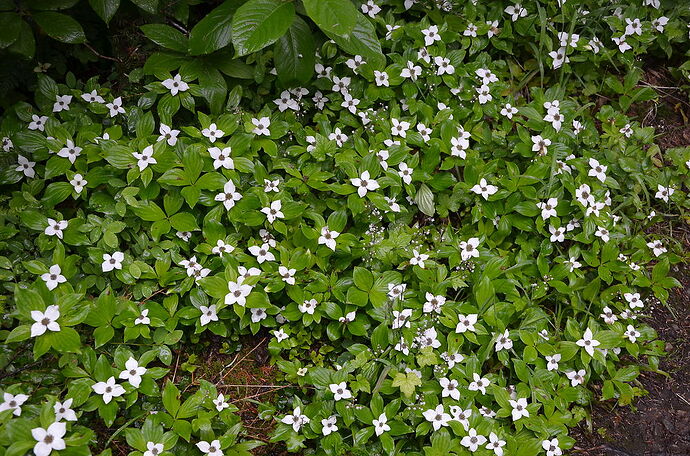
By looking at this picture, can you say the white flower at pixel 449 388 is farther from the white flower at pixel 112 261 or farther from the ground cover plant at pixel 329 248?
the white flower at pixel 112 261

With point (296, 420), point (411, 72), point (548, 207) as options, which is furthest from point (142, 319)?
point (548, 207)

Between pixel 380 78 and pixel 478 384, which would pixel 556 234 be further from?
pixel 380 78

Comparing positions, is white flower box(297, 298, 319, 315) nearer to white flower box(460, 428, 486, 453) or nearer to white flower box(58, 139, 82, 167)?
white flower box(460, 428, 486, 453)

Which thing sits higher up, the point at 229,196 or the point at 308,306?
the point at 229,196

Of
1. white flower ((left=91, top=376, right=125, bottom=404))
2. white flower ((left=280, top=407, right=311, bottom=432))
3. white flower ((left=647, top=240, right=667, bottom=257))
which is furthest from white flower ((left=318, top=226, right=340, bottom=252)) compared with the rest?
white flower ((left=647, top=240, right=667, bottom=257))

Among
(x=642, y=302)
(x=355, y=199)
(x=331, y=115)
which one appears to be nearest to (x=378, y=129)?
(x=331, y=115)

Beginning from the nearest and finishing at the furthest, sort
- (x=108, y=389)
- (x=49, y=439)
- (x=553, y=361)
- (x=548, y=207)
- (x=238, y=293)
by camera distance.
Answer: (x=49, y=439), (x=108, y=389), (x=238, y=293), (x=553, y=361), (x=548, y=207)

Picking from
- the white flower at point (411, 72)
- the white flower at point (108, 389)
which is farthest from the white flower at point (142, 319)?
the white flower at point (411, 72)

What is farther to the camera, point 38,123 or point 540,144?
point 540,144
